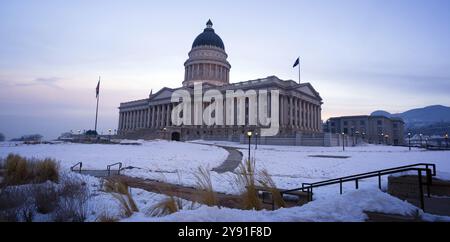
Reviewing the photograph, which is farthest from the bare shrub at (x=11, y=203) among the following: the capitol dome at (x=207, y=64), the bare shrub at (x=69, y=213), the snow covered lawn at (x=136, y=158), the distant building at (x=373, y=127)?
the distant building at (x=373, y=127)

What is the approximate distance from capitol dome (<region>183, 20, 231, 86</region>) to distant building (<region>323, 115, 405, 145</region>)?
2078 inches

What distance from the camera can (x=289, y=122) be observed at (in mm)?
83125

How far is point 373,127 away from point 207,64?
7152cm

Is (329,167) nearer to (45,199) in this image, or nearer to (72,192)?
(72,192)

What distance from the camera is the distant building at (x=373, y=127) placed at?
113 meters

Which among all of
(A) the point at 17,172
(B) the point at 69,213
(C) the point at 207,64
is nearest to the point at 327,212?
(B) the point at 69,213

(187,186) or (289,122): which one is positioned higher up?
(289,122)

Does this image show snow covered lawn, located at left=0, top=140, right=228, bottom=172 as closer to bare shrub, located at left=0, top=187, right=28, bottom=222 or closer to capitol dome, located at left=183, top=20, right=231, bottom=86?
bare shrub, located at left=0, top=187, right=28, bottom=222

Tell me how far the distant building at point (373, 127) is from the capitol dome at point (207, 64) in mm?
52788

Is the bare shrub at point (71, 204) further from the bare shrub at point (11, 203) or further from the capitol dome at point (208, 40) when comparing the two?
the capitol dome at point (208, 40)

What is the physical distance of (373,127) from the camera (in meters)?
114
